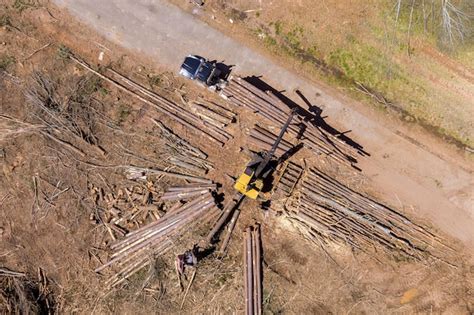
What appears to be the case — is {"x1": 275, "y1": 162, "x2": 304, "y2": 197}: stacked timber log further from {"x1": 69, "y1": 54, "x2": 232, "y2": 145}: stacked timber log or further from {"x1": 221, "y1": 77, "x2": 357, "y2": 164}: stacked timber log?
{"x1": 69, "y1": 54, "x2": 232, "y2": 145}: stacked timber log

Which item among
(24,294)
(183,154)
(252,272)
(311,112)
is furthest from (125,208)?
(311,112)

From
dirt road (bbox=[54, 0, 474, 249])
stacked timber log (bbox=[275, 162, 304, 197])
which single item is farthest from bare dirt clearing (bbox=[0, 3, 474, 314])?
stacked timber log (bbox=[275, 162, 304, 197])

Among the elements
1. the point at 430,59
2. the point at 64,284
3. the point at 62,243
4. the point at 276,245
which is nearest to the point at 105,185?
the point at 62,243

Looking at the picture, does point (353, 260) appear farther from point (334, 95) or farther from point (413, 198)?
point (334, 95)

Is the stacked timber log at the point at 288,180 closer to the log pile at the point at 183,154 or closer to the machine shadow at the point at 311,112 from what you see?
the machine shadow at the point at 311,112

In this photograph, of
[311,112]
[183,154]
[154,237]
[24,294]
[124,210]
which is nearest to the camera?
[24,294]

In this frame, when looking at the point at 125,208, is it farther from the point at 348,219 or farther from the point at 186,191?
the point at 348,219

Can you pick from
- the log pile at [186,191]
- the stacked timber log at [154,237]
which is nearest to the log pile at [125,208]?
the stacked timber log at [154,237]
